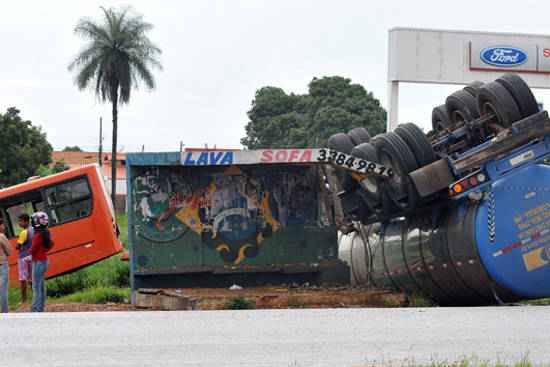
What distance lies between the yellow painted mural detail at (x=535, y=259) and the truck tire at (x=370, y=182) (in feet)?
7.91

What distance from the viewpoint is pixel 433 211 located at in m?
13.3

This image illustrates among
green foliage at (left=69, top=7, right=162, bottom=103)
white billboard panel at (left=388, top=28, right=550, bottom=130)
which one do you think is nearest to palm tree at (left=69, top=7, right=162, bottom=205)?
green foliage at (left=69, top=7, right=162, bottom=103)

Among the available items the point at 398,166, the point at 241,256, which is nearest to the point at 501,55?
the point at 241,256

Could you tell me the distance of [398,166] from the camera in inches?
505

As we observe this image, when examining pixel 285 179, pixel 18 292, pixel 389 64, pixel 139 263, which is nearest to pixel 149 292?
pixel 139 263

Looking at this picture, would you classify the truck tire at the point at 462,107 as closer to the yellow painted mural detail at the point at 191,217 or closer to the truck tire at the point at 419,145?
the truck tire at the point at 419,145

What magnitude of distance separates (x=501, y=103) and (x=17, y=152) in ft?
162

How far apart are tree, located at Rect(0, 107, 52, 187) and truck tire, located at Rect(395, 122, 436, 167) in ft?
153

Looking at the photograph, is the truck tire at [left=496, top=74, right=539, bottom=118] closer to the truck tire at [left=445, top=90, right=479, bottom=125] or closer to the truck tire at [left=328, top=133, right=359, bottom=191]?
the truck tire at [left=445, top=90, right=479, bottom=125]

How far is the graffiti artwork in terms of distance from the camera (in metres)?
16.1

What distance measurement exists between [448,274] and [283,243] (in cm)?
425

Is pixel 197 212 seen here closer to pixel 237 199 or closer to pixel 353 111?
pixel 237 199

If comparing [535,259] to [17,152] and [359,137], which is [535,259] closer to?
[359,137]

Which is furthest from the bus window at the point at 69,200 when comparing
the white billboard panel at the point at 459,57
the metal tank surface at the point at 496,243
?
the metal tank surface at the point at 496,243
